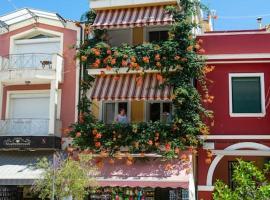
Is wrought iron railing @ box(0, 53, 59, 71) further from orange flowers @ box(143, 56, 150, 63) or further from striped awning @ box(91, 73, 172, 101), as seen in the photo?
orange flowers @ box(143, 56, 150, 63)

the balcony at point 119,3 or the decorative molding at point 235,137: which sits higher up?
the balcony at point 119,3

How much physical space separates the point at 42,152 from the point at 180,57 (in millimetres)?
8105

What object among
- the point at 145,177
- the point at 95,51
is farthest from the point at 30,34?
the point at 145,177

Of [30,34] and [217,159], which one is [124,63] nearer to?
[217,159]

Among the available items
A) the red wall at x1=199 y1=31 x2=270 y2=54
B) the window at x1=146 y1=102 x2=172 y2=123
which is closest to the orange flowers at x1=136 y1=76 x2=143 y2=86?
the window at x1=146 y1=102 x2=172 y2=123

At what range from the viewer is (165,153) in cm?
2195

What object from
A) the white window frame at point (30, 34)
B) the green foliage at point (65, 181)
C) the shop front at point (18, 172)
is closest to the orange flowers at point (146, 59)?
the white window frame at point (30, 34)

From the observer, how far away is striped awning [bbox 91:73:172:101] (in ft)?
75.3

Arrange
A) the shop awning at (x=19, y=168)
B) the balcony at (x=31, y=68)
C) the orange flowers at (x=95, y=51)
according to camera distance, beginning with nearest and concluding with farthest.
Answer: the shop awning at (x=19, y=168) → the orange flowers at (x=95, y=51) → the balcony at (x=31, y=68)

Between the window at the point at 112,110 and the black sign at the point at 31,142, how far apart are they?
2575mm

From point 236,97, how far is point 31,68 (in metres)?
9.94

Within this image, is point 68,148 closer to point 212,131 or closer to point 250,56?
point 212,131

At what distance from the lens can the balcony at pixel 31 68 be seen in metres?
25.0

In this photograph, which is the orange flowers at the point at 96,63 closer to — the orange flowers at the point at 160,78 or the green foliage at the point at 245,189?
the orange flowers at the point at 160,78
